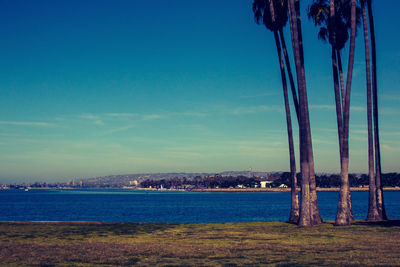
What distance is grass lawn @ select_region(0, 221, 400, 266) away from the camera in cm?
1303

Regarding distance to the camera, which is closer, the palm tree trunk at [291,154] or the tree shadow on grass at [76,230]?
the tree shadow on grass at [76,230]

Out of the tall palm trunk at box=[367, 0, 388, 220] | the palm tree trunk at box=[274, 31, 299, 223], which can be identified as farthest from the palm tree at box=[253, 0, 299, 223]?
the tall palm trunk at box=[367, 0, 388, 220]

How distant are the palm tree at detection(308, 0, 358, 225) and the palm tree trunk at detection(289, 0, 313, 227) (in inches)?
66.6

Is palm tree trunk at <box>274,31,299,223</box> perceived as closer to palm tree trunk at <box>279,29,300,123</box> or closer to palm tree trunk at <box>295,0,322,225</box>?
palm tree trunk at <box>279,29,300,123</box>

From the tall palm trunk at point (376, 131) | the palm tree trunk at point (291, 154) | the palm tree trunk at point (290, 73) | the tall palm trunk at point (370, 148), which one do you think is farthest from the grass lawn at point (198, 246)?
the palm tree trunk at point (290, 73)

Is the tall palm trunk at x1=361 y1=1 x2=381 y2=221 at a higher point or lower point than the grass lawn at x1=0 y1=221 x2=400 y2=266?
higher

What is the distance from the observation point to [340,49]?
27656 mm

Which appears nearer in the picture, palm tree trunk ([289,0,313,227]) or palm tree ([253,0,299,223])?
palm tree trunk ([289,0,313,227])

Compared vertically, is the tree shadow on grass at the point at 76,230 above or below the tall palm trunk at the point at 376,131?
below

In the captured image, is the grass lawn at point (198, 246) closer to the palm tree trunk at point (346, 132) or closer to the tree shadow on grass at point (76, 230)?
the tree shadow on grass at point (76, 230)

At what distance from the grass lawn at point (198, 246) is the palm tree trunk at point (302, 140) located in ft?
3.16

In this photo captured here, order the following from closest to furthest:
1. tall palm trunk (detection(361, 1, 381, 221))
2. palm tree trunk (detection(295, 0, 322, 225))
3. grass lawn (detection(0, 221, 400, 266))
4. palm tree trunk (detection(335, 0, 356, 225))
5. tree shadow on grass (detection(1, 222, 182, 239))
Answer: grass lawn (detection(0, 221, 400, 266)) < tree shadow on grass (detection(1, 222, 182, 239)) < palm tree trunk (detection(335, 0, 356, 225)) < palm tree trunk (detection(295, 0, 322, 225)) < tall palm trunk (detection(361, 1, 381, 221))

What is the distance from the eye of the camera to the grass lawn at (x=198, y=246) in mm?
13032

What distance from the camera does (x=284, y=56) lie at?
91.2 ft
